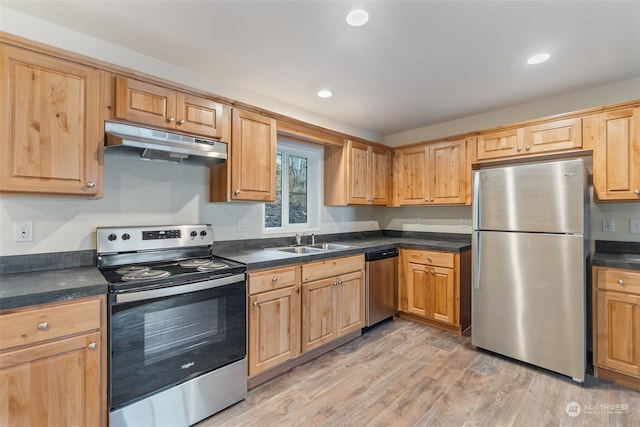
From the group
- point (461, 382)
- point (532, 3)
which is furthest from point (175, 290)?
point (532, 3)

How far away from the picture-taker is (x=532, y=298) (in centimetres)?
250

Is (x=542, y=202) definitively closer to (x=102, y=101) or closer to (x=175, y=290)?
(x=175, y=290)

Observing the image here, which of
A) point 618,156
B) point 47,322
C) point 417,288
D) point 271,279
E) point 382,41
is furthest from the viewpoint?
point 417,288

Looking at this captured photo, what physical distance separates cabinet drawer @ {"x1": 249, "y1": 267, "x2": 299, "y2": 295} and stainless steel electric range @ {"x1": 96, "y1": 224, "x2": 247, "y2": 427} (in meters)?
0.11

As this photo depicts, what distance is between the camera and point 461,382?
2.31m

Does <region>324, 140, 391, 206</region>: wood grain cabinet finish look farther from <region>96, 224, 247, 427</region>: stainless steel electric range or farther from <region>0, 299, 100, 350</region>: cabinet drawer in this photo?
<region>0, 299, 100, 350</region>: cabinet drawer

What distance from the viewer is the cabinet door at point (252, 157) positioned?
243 centimetres

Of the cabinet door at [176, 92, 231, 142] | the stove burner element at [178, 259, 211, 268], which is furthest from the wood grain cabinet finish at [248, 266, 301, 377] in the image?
the cabinet door at [176, 92, 231, 142]

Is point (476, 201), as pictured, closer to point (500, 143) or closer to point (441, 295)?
point (500, 143)

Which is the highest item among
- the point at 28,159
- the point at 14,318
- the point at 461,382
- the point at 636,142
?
the point at 636,142

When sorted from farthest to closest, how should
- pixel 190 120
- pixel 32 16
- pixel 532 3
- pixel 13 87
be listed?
pixel 190 120 → pixel 32 16 → pixel 532 3 → pixel 13 87

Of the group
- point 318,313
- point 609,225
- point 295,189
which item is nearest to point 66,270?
point 318,313

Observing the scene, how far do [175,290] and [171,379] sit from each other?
1.75ft

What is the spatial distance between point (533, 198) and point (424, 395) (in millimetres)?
1802
